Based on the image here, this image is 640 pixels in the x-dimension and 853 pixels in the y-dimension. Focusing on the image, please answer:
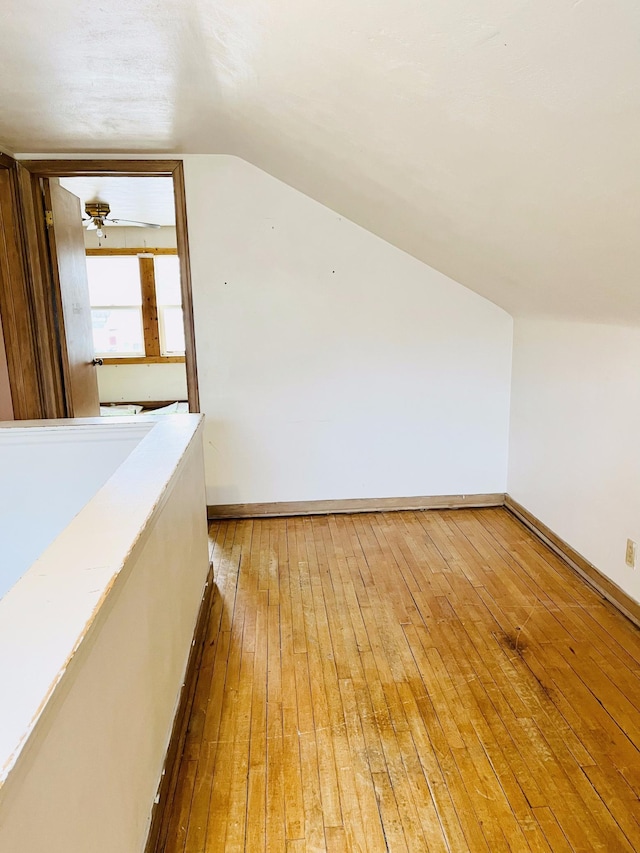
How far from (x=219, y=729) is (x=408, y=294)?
253 centimetres

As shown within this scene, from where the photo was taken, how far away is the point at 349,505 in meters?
3.68

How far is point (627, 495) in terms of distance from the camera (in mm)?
2443

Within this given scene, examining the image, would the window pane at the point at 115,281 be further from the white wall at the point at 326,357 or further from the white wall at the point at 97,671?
the white wall at the point at 97,671

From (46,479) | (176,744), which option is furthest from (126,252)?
(176,744)

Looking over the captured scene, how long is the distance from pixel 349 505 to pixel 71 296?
2.16 m

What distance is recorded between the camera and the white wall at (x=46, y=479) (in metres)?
2.51

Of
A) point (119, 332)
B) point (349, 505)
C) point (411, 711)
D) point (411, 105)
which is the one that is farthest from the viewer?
point (119, 332)

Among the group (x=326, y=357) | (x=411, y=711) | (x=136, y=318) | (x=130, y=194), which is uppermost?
(x=130, y=194)

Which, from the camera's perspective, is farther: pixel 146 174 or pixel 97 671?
pixel 146 174

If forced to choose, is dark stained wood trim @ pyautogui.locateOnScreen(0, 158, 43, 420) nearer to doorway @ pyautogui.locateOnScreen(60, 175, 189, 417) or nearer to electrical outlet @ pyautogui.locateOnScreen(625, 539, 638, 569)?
electrical outlet @ pyautogui.locateOnScreen(625, 539, 638, 569)

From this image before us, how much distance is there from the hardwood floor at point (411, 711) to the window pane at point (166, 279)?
474 centimetres

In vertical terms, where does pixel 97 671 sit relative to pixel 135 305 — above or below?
below

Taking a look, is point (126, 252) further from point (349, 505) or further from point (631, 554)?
point (631, 554)

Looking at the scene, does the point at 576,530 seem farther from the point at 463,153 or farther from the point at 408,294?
the point at 463,153
